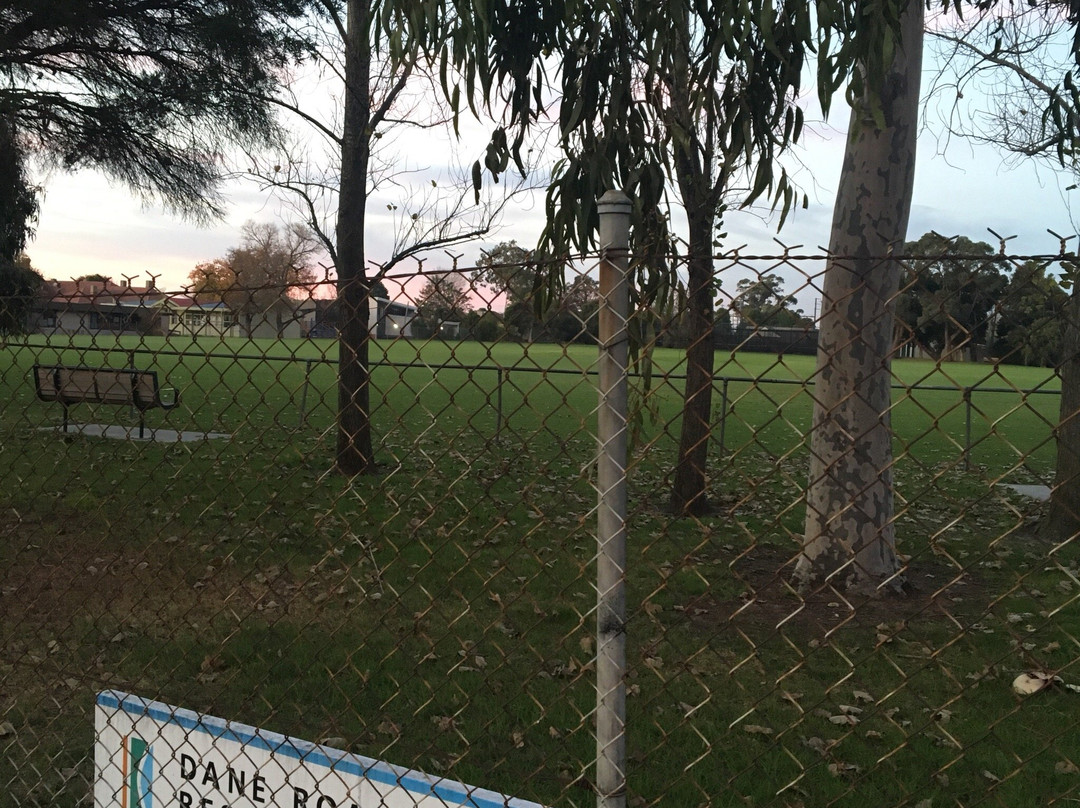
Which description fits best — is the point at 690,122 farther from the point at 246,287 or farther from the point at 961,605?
the point at 246,287

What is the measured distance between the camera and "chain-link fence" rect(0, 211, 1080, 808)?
204 centimetres

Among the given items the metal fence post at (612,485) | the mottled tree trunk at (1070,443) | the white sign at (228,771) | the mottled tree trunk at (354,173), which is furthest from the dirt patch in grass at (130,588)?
the mottled tree trunk at (1070,443)

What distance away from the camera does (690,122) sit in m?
6.46

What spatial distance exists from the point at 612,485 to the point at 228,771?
1318mm

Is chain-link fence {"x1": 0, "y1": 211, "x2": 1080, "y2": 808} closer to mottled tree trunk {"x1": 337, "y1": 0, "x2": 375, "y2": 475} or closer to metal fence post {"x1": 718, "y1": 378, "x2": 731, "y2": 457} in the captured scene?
metal fence post {"x1": 718, "y1": 378, "x2": 731, "y2": 457}

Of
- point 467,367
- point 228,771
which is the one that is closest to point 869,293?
point 467,367

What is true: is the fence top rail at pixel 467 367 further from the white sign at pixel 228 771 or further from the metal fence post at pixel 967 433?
the white sign at pixel 228 771

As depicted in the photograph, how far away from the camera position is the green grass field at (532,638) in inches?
112

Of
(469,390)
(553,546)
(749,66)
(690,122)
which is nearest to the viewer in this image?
(749,66)

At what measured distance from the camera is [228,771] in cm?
240

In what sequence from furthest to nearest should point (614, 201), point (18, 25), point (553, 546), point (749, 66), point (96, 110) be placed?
point (96, 110) → point (18, 25) → point (553, 546) → point (749, 66) → point (614, 201)

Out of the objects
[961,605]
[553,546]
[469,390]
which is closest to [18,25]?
[553,546]

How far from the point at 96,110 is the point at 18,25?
3.46 feet

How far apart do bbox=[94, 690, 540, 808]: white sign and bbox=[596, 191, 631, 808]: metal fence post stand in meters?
0.23
